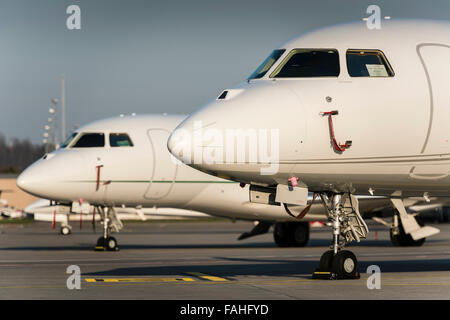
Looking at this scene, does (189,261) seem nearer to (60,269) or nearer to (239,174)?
(60,269)

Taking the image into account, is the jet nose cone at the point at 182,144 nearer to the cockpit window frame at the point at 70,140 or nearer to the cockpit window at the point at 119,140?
the cockpit window at the point at 119,140

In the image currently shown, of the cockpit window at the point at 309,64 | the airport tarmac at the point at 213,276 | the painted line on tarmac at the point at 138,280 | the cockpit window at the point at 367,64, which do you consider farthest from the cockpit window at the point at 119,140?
the cockpit window at the point at 367,64

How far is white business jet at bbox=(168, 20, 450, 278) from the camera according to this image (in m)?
13.7

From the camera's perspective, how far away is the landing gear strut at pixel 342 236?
14.8 meters

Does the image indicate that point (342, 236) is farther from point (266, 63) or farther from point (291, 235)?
point (291, 235)

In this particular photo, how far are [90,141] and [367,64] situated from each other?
15696 millimetres

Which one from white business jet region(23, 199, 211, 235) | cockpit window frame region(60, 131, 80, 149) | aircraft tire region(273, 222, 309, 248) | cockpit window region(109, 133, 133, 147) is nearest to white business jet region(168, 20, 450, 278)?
cockpit window region(109, 133, 133, 147)

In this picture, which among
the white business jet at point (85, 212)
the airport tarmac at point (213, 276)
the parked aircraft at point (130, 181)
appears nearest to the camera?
the airport tarmac at point (213, 276)

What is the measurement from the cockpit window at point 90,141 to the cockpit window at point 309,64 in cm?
1467

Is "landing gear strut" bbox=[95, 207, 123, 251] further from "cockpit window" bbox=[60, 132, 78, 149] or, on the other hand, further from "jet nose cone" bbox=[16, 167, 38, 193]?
"jet nose cone" bbox=[16, 167, 38, 193]

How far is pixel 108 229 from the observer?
28.6 metres

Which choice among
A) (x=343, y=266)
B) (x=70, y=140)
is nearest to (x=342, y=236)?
(x=343, y=266)

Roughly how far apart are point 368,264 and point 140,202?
34.7 ft

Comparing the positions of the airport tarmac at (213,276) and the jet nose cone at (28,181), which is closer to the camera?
the airport tarmac at (213,276)
